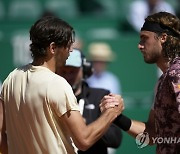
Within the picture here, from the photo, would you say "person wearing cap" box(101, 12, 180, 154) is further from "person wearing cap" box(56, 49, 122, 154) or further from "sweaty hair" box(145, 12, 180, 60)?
"person wearing cap" box(56, 49, 122, 154)

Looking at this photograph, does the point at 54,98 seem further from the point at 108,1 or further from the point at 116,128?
the point at 108,1

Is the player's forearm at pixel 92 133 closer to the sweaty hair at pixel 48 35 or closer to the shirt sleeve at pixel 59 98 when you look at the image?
the shirt sleeve at pixel 59 98

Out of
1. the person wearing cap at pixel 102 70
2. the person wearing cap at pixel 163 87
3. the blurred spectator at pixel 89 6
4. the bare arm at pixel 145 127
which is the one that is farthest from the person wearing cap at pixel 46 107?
the blurred spectator at pixel 89 6

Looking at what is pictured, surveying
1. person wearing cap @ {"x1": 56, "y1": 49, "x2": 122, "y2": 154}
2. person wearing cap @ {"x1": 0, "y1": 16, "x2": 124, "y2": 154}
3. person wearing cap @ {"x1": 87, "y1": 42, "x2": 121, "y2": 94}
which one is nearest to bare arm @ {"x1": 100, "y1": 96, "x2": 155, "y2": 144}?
person wearing cap @ {"x1": 56, "y1": 49, "x2": 122, "y2": 154}

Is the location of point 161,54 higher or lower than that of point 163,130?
higher

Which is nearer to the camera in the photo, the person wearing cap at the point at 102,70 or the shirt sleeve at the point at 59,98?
the shirt sleeve at the point at 59,98

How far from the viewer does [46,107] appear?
443cm

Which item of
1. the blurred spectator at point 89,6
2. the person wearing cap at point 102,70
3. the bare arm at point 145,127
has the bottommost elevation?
the person wearing cap at point 102,70

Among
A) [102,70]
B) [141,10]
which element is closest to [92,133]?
[102,70]

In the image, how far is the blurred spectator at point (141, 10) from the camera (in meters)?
11.5

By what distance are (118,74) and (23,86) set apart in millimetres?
6075

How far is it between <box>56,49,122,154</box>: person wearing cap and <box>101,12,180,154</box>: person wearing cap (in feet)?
0.76

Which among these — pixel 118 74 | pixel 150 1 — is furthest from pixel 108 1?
pixel 118 74

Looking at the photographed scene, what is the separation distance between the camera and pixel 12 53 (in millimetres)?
10406
